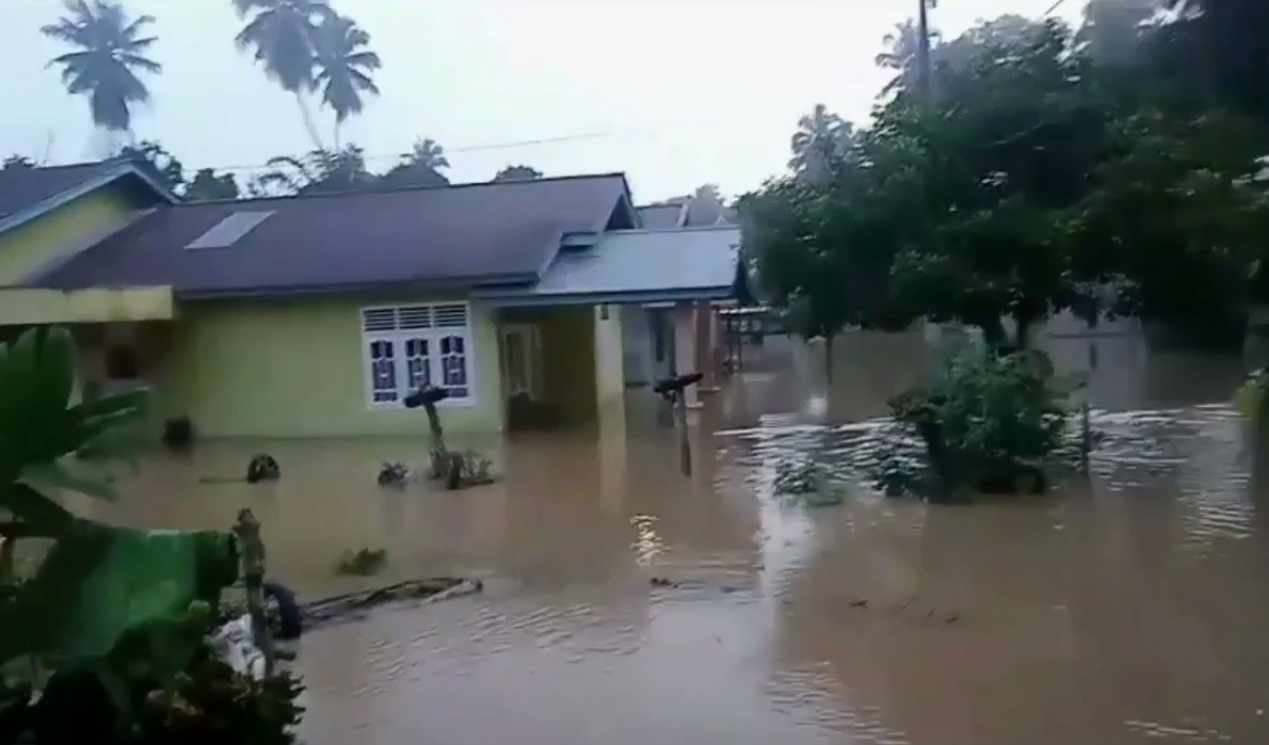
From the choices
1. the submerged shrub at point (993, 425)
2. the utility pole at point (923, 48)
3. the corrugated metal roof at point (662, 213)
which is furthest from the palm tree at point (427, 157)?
the submerged shrub at point (993, 425)

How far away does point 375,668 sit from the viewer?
6.77 m

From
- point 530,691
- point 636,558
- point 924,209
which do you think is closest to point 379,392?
point 924,209

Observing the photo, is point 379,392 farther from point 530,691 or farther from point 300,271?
point 530,691

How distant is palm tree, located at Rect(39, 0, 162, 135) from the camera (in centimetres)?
4266

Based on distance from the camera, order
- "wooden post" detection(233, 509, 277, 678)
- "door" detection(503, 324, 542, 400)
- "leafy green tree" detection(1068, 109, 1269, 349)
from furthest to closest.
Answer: "door" detection(503, 324, 542, 400)
"leafy green tree" detection(1068, 109, 1269, 349)
"wooden post" detection(233, 509, 277, 678)

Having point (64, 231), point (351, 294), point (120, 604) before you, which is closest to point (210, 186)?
point (64, 231)

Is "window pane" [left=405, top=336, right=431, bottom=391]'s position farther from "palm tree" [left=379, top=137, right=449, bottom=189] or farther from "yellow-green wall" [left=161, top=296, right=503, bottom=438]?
"palm tree" [left=379, top=137, right=449, bottom=189]

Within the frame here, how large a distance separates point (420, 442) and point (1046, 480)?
28.2ft

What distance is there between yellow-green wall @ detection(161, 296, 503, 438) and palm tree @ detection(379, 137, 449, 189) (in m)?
16.2

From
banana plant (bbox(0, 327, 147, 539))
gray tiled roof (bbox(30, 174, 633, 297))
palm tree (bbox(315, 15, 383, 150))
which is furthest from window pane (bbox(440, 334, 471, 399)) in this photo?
palm tree (bbox(315, 15, 383, 150))

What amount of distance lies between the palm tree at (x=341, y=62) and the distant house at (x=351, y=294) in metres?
24.1

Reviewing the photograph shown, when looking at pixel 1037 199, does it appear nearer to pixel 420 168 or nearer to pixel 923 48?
pixel 923 48

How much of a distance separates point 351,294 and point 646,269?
4.08m

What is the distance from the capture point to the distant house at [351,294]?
17.4m
